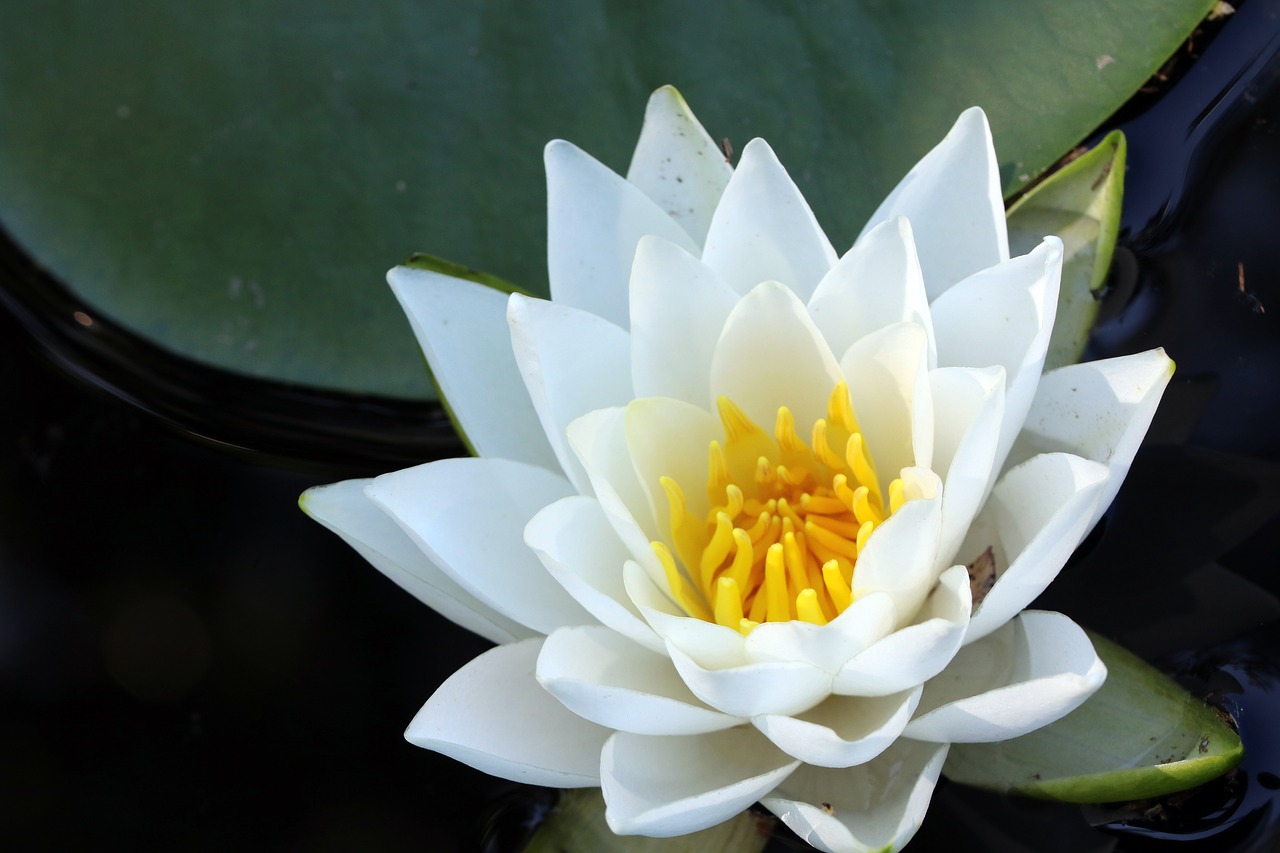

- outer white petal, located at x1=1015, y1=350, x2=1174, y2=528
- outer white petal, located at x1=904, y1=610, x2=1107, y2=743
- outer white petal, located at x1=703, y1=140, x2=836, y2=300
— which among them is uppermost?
outer white petal, located at x1=703, y1=140, x2=836, y2=300

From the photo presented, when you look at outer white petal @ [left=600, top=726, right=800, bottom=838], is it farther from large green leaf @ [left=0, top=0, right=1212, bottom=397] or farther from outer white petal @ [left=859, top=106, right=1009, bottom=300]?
large green leaf @ [left=0, top=0, right=1212, bottom=397]

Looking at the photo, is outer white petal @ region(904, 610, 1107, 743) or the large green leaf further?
the large green leaf

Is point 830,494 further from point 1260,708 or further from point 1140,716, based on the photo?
point 1260,708

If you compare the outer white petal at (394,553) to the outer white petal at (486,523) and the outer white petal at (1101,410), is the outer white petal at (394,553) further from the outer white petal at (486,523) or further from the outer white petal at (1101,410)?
the outer white petal at (1101,410)

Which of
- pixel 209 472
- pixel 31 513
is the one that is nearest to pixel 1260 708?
pixel 209 472

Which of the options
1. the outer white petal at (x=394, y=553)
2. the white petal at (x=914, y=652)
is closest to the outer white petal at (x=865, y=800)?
the white petal at (x=914, y=652)

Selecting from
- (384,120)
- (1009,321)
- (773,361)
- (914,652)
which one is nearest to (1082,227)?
(1009,321)

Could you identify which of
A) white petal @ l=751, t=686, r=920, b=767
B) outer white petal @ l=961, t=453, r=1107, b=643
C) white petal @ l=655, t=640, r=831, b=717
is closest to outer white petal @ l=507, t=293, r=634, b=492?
white petal @ l=655, t=640, r=831, b=717
